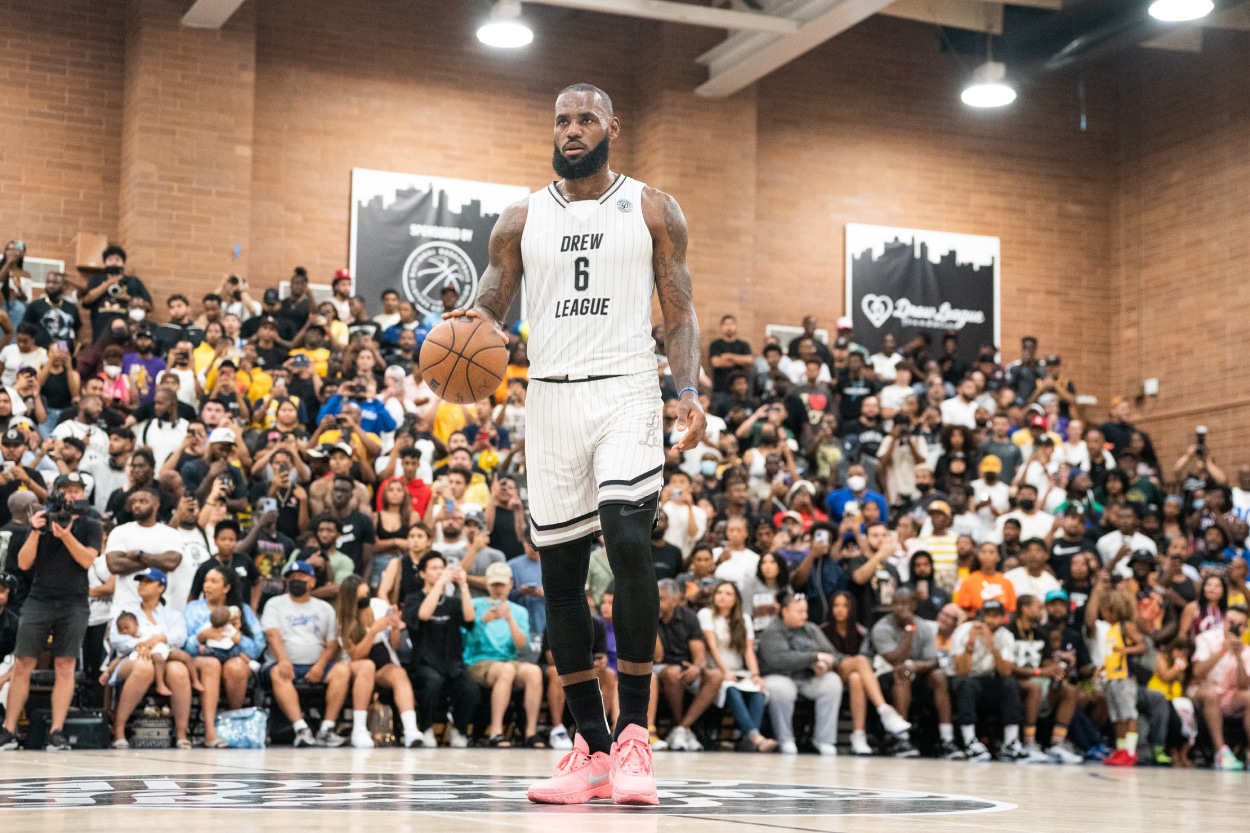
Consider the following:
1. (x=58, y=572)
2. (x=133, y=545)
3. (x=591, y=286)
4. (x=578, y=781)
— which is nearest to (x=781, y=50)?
(x=133, y=545)

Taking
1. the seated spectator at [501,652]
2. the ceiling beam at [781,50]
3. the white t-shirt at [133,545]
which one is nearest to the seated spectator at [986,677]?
the seated spectator at [501,652]

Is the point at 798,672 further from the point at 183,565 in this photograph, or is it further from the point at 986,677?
the point at 183,565

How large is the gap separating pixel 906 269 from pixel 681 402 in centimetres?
1769

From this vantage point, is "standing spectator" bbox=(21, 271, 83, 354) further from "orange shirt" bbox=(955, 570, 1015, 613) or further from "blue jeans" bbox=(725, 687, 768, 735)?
"orange shirt" bbox=(955, 570, 1015, 613)

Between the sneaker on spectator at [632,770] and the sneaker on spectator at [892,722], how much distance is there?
8488 millimetres

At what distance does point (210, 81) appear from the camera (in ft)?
59.4

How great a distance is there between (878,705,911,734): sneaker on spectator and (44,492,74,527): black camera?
6695 mm

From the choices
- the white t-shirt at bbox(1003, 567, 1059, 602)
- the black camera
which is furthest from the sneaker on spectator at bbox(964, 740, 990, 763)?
Answer: the black camera

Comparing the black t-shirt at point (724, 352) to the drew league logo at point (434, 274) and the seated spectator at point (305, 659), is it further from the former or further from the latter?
the seated spectator at point (305, 659)

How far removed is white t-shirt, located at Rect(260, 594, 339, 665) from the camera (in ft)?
38.0

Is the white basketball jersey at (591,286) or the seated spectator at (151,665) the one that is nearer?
the white basketball jersey at (591,286)

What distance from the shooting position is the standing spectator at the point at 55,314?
50.8ft

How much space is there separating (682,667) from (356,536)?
112 inches

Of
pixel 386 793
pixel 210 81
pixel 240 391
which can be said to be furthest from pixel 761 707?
pixel 210 81
